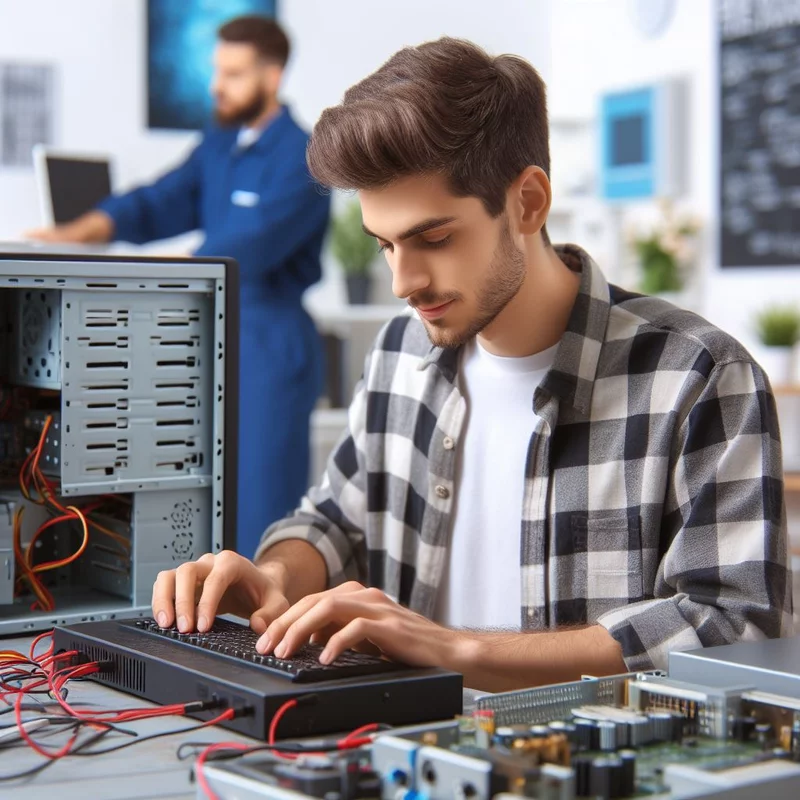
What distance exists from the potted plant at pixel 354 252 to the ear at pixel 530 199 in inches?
114

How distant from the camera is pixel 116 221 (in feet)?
11.2

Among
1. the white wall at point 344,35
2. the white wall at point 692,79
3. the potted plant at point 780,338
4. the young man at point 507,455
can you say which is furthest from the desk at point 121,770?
the white wall at point 344,35

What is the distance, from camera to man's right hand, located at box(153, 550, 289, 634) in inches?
44.4

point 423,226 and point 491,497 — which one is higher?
point 423,226

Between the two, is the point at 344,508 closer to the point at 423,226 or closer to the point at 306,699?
the point at 423,226

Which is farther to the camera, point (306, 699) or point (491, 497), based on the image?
point (491, 497)

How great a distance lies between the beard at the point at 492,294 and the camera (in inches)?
53.3

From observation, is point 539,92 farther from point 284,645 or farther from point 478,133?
point 284,645

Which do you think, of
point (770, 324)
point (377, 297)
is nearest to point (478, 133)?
point (770, 324)

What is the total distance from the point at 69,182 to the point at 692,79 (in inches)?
80.4

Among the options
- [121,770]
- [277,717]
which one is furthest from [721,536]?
[121,770]

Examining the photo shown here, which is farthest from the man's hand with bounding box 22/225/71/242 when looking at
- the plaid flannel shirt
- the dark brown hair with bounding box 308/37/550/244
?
the dark brown hair with bounding box 308/37/550/244

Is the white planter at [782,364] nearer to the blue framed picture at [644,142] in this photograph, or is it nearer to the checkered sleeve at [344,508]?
the blue framed picture at [644,142]

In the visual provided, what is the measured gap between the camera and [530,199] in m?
1.41
